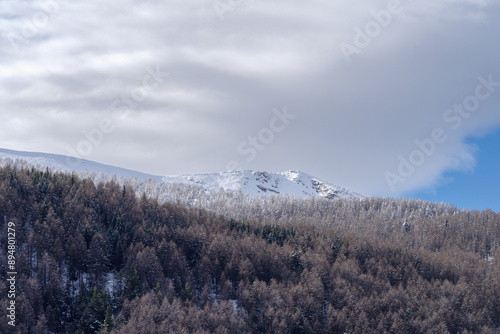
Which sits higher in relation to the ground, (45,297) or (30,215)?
(30,215)

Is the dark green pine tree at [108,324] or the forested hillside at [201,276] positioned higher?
the forested hillside at [201,276]

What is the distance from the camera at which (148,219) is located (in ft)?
510

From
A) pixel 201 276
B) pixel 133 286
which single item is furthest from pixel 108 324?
pixel 201 276

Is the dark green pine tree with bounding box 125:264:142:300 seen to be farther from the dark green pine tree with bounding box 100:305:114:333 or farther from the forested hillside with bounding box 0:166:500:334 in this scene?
the dark green pine tree with bounding box 100:305:114:333

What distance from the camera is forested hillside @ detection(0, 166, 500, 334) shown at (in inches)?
3878

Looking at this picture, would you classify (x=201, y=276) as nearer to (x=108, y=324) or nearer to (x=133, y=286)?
(x=133, y=286)

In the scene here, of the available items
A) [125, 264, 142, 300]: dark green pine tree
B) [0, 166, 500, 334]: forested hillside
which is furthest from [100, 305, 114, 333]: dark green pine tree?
Result: [125, 264, 142, 300]: dark green pine tree

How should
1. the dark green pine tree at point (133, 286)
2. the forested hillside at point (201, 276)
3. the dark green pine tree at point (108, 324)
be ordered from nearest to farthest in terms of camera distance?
the dark green pine tree at point (108, 324) < the forested hillside at point (201, 276) < the dark green pine tree at point (133, 286)

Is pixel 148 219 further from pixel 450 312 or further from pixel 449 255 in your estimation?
pixel 449 255

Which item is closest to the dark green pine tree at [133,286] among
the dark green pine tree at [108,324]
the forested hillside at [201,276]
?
the forested hillside at [201,276]

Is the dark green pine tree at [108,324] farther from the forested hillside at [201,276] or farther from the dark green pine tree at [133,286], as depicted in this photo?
the dark green pine tree at [133,286]

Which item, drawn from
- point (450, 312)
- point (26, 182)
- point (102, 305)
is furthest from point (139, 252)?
point (450, 312)

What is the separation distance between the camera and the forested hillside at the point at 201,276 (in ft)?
323

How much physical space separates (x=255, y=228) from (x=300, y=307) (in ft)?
177
